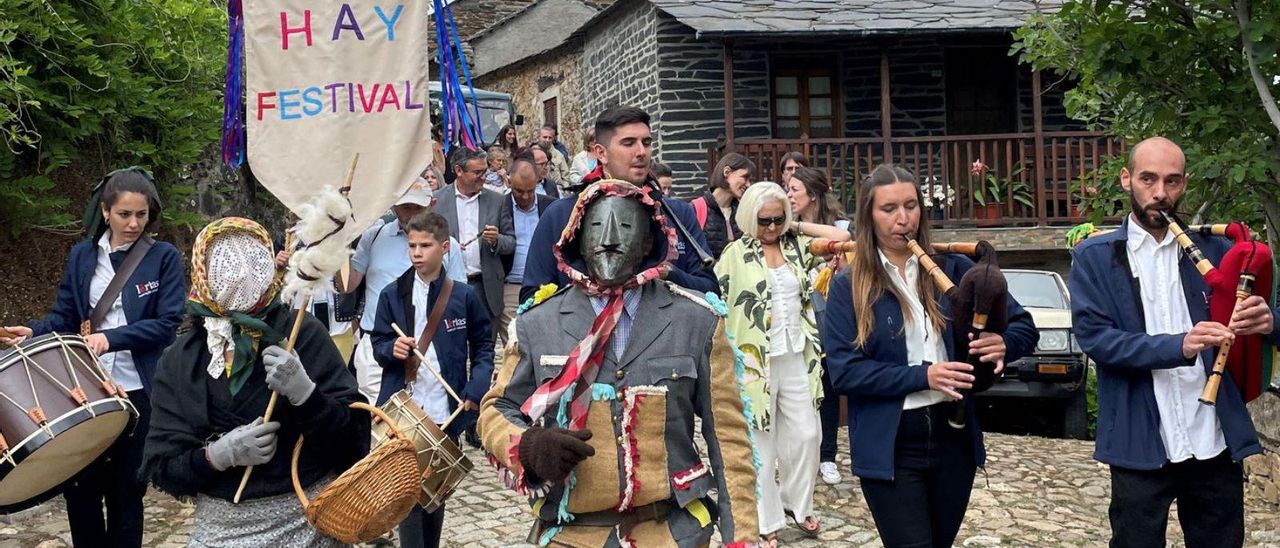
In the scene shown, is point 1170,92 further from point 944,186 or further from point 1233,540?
point 944,186

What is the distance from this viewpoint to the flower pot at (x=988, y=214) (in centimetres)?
1738

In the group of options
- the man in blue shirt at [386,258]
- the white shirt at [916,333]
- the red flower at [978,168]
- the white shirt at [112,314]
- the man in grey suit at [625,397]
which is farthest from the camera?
the red flower at [978,168]

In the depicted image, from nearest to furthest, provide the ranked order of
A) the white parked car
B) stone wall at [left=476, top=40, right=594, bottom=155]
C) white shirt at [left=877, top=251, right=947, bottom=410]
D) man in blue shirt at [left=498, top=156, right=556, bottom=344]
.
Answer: white shirt at [left=877, top=251, right=947, bottom=410] < man in blue shirt at [left=498, top=156, right=556, bottom=344] < the white parked car < stone wall at [left=476, top=40, right=594, bottom=155]

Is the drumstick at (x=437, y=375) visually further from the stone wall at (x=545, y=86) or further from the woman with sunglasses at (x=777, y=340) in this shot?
the stone wall at (x=545, y=86)

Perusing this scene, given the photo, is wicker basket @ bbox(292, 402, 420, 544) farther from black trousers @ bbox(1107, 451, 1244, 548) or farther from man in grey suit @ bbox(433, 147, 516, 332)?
man in grey suit @ bbox(433, 147, 516, 332)

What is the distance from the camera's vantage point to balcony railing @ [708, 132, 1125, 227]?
1692 cm

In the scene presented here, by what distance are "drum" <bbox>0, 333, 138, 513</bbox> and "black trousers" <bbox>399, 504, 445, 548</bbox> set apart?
1225mm

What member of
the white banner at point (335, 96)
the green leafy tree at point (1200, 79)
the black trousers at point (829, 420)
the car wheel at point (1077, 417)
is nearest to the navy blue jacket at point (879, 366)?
the white banner at point (335, 96)

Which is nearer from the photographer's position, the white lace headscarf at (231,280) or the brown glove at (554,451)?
the brown glove at (554,451)

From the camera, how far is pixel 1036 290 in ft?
39.5

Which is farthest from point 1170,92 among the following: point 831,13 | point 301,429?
point 831,13

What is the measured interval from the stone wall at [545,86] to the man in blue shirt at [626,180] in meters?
20.0

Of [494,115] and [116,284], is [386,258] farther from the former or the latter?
[494,115]

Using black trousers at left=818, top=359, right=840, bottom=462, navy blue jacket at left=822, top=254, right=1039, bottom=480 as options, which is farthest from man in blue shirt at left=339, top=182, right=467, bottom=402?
navy blue jacket at left=822, top=254, right=1039, bottom=480
